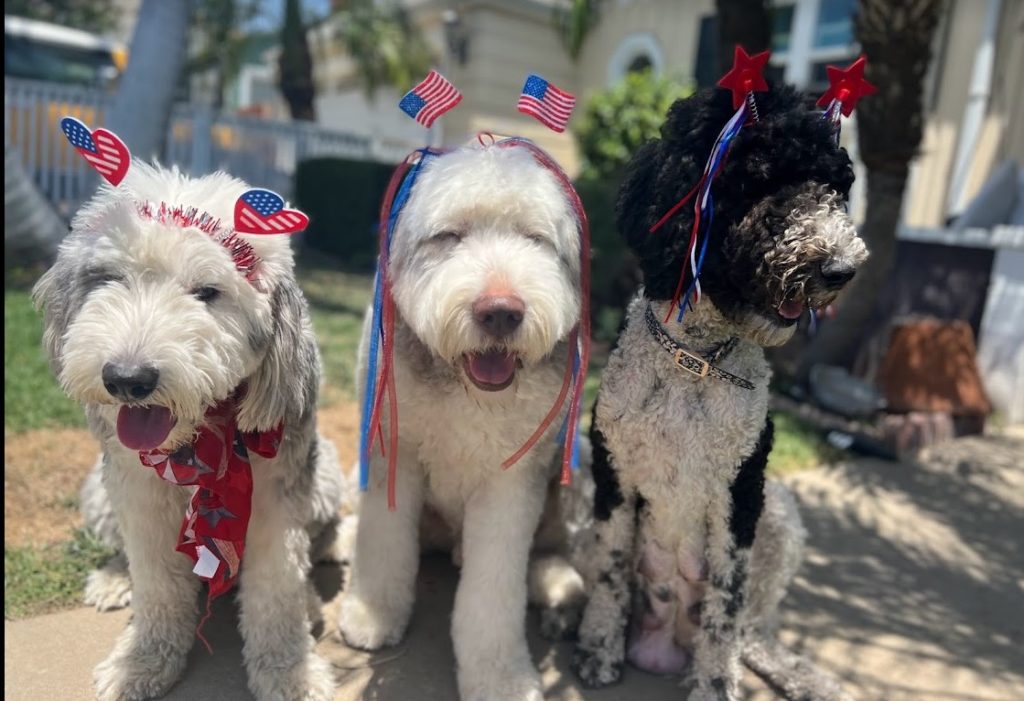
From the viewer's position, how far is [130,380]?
1844 millimetres

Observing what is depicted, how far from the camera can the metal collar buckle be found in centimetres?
233

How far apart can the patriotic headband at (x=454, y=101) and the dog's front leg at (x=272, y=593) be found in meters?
1.28

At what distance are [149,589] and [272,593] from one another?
15.3 inches

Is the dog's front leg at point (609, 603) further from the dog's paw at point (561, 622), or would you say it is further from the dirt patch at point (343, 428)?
the dirt patch at point (343, 428)

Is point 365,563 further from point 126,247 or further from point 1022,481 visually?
point 1022,481

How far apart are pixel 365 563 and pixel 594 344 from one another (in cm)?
517

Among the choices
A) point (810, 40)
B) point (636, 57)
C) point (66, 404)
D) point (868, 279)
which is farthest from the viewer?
point (636, 57)

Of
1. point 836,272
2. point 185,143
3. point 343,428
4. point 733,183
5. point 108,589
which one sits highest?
point 185,143

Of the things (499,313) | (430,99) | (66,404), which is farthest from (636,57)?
(499,313)

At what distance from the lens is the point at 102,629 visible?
2672 mm

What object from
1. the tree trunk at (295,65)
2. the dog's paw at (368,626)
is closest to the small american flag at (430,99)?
the dog's paw at (368,626)

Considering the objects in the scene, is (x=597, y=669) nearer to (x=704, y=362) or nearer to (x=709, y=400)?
(x=709, y=400)

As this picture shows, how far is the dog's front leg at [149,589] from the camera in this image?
2299mm

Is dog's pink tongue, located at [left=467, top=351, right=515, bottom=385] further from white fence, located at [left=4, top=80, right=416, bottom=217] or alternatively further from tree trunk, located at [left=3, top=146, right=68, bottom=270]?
white fence, located at [left=4, top=80, right=416, bottom=217]
